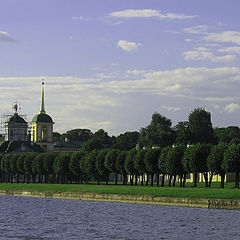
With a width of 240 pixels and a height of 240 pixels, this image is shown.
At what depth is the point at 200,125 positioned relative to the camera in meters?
164

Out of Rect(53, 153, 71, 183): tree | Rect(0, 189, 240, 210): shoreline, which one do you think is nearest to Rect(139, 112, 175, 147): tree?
Rect(53, 153, 71, 183): tree

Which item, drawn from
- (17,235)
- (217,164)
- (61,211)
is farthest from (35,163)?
(17,235)

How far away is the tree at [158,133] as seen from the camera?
170250mm

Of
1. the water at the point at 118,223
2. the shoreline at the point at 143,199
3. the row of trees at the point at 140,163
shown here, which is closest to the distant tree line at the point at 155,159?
the row of trees at the point at 140,163

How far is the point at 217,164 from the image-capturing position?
87688mm

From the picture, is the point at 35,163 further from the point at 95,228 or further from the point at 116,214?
the point at 95,228

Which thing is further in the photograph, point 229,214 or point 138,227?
point 229,214

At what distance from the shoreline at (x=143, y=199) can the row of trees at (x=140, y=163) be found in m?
13.4

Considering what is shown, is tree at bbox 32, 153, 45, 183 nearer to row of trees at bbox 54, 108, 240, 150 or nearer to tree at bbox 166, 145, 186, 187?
row of trees at bbox 54, 108, 240, 150

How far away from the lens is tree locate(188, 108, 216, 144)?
163250 millimetres

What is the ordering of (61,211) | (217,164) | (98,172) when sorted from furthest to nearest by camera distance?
(98,172) < (217,164) < (61,211)

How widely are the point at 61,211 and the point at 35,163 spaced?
220ft

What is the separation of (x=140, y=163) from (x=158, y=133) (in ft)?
227

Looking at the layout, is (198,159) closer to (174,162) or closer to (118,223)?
(174,162)
